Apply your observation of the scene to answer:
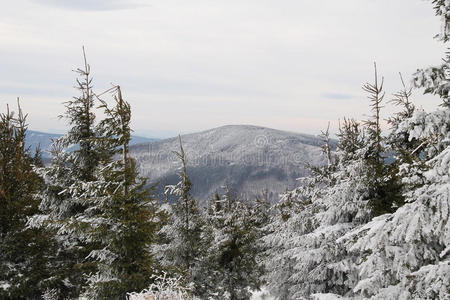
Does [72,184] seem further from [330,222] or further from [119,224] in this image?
[330,222]

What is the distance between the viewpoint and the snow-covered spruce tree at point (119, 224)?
8594 mm

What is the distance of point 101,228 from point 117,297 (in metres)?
1.93

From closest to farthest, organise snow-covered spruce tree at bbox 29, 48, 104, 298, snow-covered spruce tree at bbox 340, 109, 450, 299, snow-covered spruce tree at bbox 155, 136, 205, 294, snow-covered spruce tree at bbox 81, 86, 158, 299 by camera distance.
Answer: snow-covered spruce tree at bbox 340, 109, 450, 299, snow-covered spruce tree at bbox 81, 86, 158, 299, snow-covered spruce tree at bbox 29, 48, 104, 298, snow-covered spruce tree at bbox 155, 136, 205, 294

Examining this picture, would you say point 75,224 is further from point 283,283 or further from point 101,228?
point 283,283

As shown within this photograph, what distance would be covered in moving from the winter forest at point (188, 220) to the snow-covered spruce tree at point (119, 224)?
0.11 feet

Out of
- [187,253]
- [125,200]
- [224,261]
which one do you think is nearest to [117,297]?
[125,200]

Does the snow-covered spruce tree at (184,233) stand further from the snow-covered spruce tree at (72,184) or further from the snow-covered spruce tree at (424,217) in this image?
the snow-covered spruce tree at (424,217)

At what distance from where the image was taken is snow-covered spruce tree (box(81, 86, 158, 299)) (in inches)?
338

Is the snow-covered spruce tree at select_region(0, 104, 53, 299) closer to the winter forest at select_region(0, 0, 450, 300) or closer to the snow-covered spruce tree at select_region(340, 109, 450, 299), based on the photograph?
the winter forest at select_region(0, 0, 450, 300)

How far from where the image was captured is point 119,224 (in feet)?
29.1


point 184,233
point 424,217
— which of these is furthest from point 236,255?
point 424,217

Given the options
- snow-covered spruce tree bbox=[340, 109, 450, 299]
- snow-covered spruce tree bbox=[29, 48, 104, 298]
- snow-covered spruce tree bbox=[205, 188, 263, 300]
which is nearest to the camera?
snow-covered spruce tree bbox=[340, 109, 450, 299]

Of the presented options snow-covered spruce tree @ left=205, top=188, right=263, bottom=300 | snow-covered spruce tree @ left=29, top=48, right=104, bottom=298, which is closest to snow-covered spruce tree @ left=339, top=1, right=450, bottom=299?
snow-covered spruce tree @ left=29, top=48, right=104, bottom=298

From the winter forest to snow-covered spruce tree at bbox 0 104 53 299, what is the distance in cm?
4
